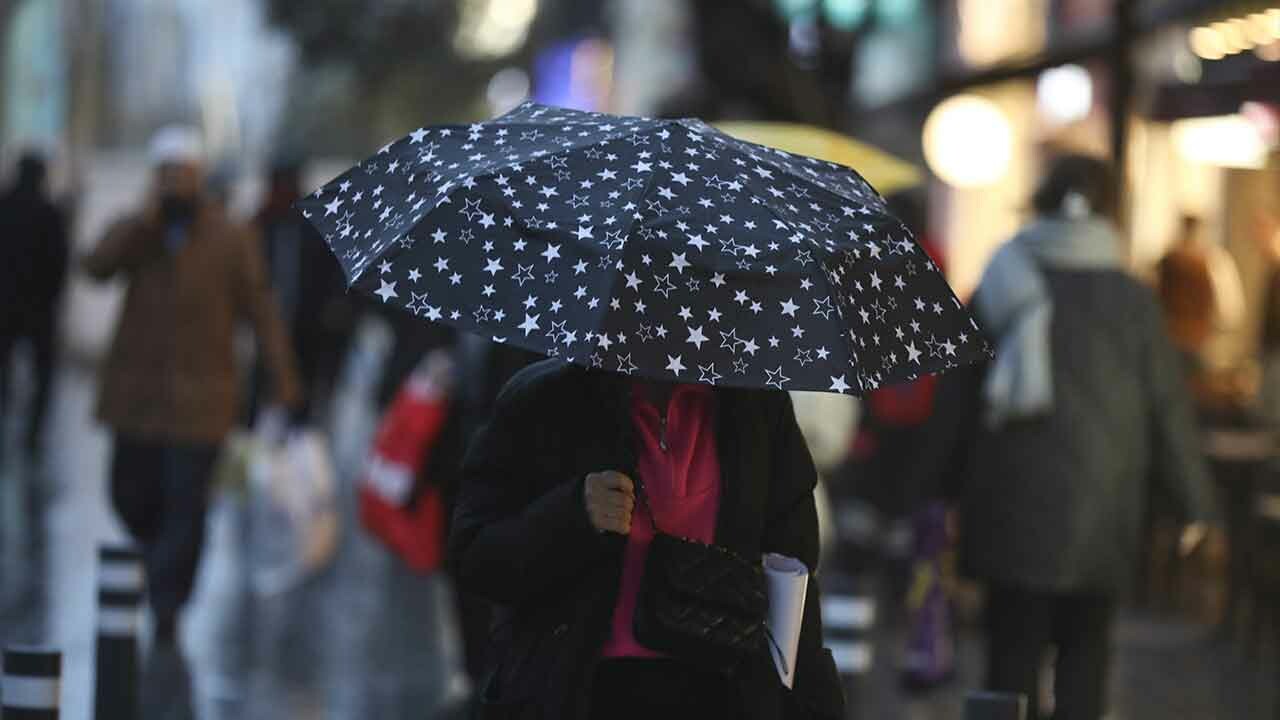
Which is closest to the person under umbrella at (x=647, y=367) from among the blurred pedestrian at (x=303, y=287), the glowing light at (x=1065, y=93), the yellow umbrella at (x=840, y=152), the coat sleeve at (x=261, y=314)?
the yellow umbrella at (x=840, y=152)

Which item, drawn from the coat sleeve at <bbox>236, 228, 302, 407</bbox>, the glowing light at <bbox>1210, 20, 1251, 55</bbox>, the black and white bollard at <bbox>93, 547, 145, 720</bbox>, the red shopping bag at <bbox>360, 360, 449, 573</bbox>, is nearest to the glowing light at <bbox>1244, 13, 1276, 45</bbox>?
the glowing light at <bbox>1210, 20, 1251, 55</bbox>

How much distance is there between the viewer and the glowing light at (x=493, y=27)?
4200cm

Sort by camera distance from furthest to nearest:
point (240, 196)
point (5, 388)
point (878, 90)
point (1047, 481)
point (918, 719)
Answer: point (240, 196) → point (878, 90) → point (5, 388) → point (918, 719) → point (1047, 481)

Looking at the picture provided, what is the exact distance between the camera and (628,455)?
4633 millimetres

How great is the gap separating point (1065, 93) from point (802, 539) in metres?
11.9

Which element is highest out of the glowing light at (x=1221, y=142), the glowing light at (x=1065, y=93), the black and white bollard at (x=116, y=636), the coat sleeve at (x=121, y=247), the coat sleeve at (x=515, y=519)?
the glowing light at (x=1065, y=93)

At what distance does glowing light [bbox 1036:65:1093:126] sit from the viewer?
51.9 ft

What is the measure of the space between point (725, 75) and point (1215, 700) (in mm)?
5704

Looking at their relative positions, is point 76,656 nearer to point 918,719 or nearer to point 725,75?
point 918,719

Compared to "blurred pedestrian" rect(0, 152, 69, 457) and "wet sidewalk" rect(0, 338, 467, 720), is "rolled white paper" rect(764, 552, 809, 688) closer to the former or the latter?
"wet sidewalk" rect(0, 338, 467, 720)

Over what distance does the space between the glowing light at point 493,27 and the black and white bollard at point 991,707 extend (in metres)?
36.9

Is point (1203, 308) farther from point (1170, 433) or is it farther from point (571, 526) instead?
point (571, 526)

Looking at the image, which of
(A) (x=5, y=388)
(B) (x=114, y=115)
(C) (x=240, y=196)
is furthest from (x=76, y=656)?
(B) (x=114, y=115)

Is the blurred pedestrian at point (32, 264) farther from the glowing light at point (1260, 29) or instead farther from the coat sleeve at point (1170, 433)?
the coat sleeve at point (1170, 433)
